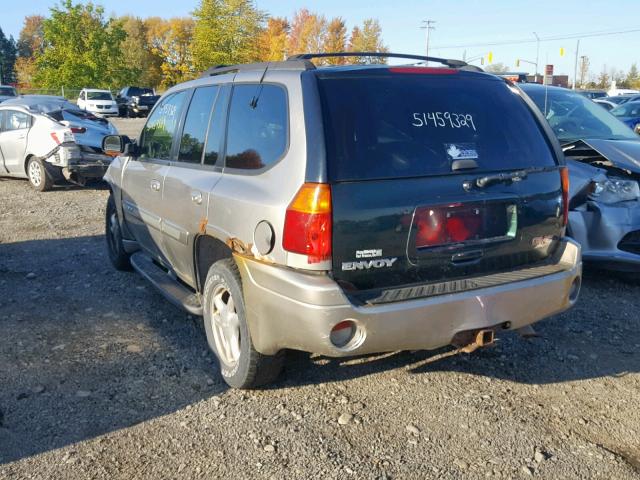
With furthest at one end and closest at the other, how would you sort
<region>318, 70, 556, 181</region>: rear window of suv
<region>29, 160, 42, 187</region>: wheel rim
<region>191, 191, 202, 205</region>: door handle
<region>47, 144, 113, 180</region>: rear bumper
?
<region>29, 160, 42, 187</region>: wheel rim < <region>47, 144, 113, 180</region>: rear bumper < <region>191, 191, 202, 205</region>: door handle < <region>318, 70, 556, 181</region>: rear window of suv

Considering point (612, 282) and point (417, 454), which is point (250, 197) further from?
point (612, 282)

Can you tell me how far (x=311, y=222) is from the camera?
10.6ft

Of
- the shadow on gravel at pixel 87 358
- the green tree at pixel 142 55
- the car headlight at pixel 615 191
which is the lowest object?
the shadow on gravel at pixel 87 358

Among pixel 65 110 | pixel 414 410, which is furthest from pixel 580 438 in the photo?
pixel 65 110

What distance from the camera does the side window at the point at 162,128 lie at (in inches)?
199

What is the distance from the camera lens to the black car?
143ft

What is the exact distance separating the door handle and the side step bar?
0.71 metres

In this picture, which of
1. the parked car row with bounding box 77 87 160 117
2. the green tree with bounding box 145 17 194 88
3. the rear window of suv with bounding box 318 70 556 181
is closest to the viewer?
the rear window of suv with bounding box 318 70 556 181

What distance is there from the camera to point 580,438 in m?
3.48

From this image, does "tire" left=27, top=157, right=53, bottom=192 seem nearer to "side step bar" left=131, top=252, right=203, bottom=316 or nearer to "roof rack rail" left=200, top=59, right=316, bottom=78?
"side step bar" left=131, top=252, right=203, bottom=316

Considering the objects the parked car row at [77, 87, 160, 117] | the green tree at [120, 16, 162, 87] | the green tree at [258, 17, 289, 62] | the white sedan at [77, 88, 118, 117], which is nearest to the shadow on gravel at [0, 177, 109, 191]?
the parked car row at [77, 87, 160, 117]

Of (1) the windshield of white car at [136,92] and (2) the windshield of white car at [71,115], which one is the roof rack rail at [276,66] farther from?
(1) the windshield of white car at [136,92]

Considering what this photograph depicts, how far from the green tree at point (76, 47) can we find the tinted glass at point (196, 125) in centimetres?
4922

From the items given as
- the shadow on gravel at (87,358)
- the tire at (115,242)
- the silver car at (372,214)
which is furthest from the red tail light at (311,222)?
the tire at (115,242)
